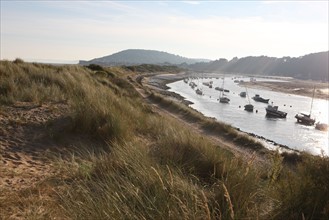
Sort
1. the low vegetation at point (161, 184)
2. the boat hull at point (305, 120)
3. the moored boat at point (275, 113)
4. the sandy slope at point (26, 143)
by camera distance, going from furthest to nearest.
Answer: the moored boat at point (275, 113), the boat hull at point (305, 120), the sandy slope at point (26, 143), the low vegetation at point (161, 184)

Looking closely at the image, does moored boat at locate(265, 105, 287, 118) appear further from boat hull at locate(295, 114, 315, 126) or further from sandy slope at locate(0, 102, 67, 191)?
sandy slope at locate(0, 102, 67, 191)

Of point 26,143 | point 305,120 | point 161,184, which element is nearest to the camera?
point 161,184

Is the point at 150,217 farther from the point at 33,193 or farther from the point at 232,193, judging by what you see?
the point at 33,193

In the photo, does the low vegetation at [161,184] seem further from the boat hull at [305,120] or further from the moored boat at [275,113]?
the moored boat at [275,113]

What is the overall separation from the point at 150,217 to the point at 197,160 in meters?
3.29

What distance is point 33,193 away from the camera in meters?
5.04

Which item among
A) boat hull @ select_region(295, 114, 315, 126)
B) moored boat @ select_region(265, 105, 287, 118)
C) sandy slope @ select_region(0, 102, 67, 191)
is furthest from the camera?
moored boat @ select_region(265, 105, 287, 118)

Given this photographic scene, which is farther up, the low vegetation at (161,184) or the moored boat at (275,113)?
the low vegetation at (161,184)

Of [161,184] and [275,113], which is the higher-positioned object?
[161,184]

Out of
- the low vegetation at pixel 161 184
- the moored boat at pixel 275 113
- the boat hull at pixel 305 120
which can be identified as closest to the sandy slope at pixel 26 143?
the low vegetation at pixel 161 184

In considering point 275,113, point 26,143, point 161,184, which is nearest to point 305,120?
point 275,113

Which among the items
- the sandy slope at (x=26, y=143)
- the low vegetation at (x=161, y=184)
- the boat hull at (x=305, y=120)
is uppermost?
the low vegetation at (x=161, y=184)

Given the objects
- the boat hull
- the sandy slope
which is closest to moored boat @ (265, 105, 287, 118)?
the boat hull

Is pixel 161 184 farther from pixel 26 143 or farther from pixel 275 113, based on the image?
pixel 275 113
